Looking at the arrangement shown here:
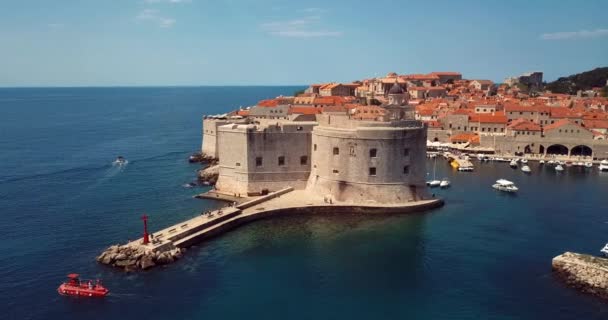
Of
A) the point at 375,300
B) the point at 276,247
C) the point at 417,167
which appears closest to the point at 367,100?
the point at 417,167

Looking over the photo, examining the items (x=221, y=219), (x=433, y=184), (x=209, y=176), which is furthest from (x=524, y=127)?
(x=221, y=219)

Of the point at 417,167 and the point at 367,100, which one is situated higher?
the point at 367,100

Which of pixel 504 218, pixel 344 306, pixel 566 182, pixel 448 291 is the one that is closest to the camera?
pixel 344 306

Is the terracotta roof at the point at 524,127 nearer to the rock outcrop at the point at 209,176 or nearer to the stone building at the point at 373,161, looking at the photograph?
the stone building at the point at 373,161

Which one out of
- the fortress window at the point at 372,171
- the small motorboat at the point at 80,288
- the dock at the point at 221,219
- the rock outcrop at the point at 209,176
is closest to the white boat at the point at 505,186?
the dock at the point at 221,219

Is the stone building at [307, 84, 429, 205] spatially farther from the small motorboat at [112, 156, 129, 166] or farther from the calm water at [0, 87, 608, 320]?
the small motorboat at [112, 156, 129, 166]

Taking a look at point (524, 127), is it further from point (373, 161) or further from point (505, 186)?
point (373, 161)

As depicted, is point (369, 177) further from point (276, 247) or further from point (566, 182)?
point (566, 182)
